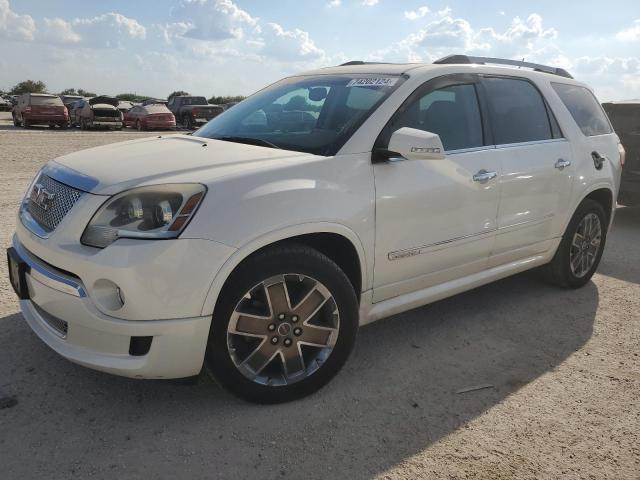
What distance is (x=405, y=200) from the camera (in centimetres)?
303

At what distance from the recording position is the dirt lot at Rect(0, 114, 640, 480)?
→ 2369mm

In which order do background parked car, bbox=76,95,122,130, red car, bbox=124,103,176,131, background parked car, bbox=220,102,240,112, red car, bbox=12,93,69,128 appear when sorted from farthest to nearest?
red car, bbox=124,103,176,131
background parked car, bbox=76,95,122,130
red car, bbox=12,93,69,128
background parked car, bbox=220,102,240,112

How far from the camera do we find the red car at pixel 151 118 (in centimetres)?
2362

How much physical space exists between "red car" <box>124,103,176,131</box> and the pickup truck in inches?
66.3

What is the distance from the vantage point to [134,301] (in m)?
2.34

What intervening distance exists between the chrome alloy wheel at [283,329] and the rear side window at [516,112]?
178 centimetres

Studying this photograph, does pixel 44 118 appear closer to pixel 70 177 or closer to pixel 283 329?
pixel 70 177

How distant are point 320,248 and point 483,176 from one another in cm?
123

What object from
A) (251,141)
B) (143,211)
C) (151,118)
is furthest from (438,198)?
(151,118)

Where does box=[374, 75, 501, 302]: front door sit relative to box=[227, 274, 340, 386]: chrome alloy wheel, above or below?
above

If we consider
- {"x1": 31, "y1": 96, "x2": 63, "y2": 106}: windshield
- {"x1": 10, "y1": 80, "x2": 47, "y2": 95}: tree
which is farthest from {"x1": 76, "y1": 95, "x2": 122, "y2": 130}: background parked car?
{"x1": 10, "y1": 80, "x2": 47, "y2": 95}: tree

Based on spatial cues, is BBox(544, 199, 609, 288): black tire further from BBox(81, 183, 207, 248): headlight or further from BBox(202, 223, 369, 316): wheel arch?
BBox(81, 183, 207, 248): headlight

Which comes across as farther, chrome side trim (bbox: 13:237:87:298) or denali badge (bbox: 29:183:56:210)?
denali badge (bbox: 29:183:56:210)

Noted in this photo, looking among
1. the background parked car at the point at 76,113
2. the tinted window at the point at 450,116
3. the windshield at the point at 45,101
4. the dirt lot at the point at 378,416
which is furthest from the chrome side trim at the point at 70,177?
the background parked car at the point at 76,113
